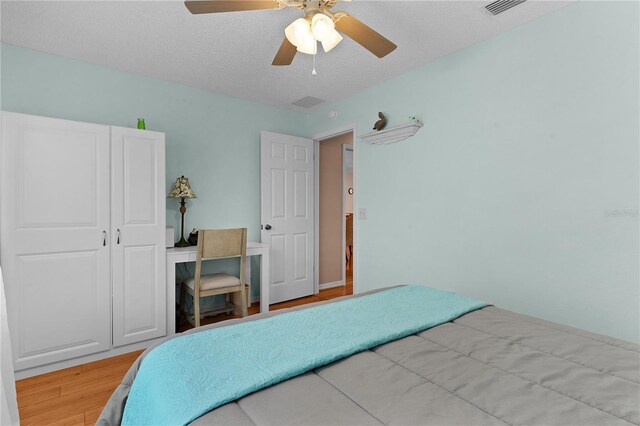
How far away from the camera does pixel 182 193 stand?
3.25 m

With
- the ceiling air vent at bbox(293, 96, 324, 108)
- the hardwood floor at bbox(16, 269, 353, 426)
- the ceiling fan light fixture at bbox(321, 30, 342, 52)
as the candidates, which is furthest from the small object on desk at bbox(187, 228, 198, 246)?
the ceiling fan light fixture at bbox(321, 30, 342, 52)

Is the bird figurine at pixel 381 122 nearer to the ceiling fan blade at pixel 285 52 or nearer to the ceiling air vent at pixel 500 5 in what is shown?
the ceiling air vent at pixel 500 5

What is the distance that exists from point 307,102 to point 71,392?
3456 millimetres

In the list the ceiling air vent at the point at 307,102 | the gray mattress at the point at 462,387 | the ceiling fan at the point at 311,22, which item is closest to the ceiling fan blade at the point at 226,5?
→ the ceiling fan at the point at 311,22

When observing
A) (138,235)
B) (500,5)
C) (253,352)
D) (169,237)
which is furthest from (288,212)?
(253,352)

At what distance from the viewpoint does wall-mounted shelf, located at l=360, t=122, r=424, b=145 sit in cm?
309

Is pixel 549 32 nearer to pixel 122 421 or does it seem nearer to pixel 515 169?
pixel 515 169

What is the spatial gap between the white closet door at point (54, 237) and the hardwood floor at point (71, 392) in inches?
5.5

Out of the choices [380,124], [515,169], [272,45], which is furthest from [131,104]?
[515,169]

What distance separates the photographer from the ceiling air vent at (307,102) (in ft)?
12.8

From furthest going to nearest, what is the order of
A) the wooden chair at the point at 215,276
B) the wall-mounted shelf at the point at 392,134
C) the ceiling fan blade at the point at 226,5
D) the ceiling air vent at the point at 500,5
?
the wall-mounted shelf at the point at 392,134, the wooden chair at the point at 215,276, the ceiling air vent at the point at 500,5, the ceiling fan blade at the point at 226,5

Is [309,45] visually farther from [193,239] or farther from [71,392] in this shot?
[71,392]

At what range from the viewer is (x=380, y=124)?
3.38 meters

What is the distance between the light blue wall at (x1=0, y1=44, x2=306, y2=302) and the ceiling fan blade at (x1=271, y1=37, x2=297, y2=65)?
1711 mm
